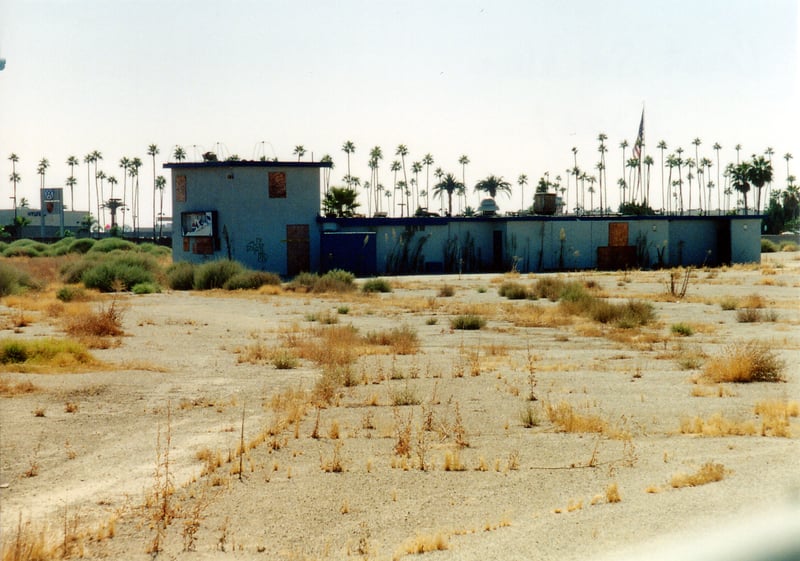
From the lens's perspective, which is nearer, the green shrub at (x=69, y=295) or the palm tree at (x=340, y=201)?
the green shrub at (x=69, y=295)

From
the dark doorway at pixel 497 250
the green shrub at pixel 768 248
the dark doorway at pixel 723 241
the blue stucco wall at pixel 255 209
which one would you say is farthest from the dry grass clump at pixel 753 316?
the green shrub at pixel 768 248

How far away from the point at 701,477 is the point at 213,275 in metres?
39.8

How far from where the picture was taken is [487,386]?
650 inches

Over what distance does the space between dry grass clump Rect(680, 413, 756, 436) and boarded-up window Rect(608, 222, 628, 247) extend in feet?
174

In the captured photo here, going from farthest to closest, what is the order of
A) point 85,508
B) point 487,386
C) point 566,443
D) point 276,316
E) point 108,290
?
point 108,290, point 276,316, point 487,386, point 566,443, point 85,508

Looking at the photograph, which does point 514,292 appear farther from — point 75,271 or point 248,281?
point 75,271

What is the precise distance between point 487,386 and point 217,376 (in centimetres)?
507

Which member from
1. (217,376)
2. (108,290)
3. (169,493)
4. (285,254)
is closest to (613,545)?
(169,493)

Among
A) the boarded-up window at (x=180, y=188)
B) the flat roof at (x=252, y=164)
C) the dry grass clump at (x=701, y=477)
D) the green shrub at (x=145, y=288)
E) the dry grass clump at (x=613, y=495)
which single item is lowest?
the dry grass clump at (x=613, y=495)

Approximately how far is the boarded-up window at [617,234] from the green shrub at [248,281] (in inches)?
1060

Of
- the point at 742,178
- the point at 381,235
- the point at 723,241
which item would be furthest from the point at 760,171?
the point at 381,235

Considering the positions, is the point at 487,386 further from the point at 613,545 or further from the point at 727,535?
the point at 727,535

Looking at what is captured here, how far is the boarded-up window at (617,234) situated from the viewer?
2539 inches

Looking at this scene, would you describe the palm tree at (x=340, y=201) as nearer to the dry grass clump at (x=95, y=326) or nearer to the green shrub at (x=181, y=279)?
the green shrub at (x=181, y=279)
